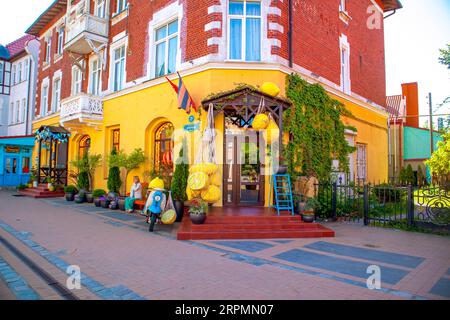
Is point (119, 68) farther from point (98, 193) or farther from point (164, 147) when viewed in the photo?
point (98, 193)

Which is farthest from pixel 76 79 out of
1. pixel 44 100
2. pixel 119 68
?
pixel 44 100

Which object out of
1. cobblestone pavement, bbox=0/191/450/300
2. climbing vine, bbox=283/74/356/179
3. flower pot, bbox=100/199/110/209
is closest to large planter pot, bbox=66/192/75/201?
flower pot, bbox=100/199/110/209

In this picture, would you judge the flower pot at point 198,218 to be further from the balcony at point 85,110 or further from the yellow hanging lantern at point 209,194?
the balcony at point 85,110

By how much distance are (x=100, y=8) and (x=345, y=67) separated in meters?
14.0

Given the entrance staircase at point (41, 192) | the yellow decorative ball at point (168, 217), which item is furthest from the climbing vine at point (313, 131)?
the entrance staircase at point (41, 192)

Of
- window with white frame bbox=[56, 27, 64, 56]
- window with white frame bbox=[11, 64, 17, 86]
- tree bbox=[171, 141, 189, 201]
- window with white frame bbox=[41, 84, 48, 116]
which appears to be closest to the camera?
tree bbox=[171, 141, 189, 201]

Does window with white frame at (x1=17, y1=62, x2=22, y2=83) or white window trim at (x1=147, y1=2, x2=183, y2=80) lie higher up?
window with white frame at (x1=17, y1=62, x2=22, y2=83)

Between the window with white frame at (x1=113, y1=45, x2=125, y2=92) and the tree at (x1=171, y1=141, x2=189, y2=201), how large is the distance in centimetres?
704

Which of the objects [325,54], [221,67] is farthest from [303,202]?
[325,54]

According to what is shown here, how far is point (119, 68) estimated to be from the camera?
49.5ft

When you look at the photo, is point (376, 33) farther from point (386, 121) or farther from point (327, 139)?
point (327, 139)

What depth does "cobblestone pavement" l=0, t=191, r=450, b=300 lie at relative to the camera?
4.11m

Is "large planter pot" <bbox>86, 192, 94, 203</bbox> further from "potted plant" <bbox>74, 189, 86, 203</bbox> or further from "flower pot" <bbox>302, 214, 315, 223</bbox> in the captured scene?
"flower pot" <bbox>302, 214, 315, 223</bbox>

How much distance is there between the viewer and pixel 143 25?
1351 cm
